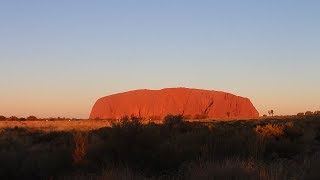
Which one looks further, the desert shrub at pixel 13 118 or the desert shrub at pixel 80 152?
the desert shrub at pixel 13 118

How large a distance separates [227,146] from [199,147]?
131cm

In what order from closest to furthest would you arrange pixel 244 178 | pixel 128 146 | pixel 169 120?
pixel 244 178, pixel 128 146, pixel 169 120

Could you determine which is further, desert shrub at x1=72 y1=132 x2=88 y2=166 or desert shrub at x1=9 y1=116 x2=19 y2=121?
desert shrub at x1=9 y1=116 x2=19 y2=121

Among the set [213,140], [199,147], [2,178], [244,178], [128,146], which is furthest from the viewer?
[213,140]

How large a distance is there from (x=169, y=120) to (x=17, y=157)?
20.8 m

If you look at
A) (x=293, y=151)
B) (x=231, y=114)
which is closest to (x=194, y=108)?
(x=231, y=114)

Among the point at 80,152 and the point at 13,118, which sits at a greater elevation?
the point at 13,118

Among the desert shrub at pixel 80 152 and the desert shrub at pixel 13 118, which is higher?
the desert shrub at pixel 13 118

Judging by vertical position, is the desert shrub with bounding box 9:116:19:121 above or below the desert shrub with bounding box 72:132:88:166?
above

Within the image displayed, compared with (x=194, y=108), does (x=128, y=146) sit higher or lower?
lower

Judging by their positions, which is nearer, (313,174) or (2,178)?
(313,174)

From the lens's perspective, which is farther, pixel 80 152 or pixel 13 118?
pixel 13 118

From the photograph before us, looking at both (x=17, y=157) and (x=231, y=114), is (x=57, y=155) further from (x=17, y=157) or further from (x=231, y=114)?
(x=231, y=114)

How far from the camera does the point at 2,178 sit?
17.2m
